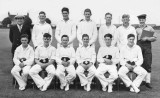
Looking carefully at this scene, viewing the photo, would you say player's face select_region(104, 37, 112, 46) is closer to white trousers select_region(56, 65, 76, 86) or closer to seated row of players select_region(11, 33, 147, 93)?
seated row of players select_region(11, 33, 147, 93)

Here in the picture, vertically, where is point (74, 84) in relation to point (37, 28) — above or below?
below

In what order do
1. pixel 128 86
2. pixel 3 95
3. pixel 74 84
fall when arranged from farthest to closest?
pixel 74 84
pixel 128 86
pixel 3 95

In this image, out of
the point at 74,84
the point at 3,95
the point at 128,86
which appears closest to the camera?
the point at 3,95

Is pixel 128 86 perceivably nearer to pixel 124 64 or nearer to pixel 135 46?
pixel 124 64

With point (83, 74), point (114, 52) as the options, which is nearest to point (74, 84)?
point (83, 74)

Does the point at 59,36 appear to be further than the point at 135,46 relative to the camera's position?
Yes

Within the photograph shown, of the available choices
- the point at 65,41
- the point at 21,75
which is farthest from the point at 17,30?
the point at 65,41

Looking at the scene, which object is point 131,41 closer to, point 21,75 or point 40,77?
point 40,77
